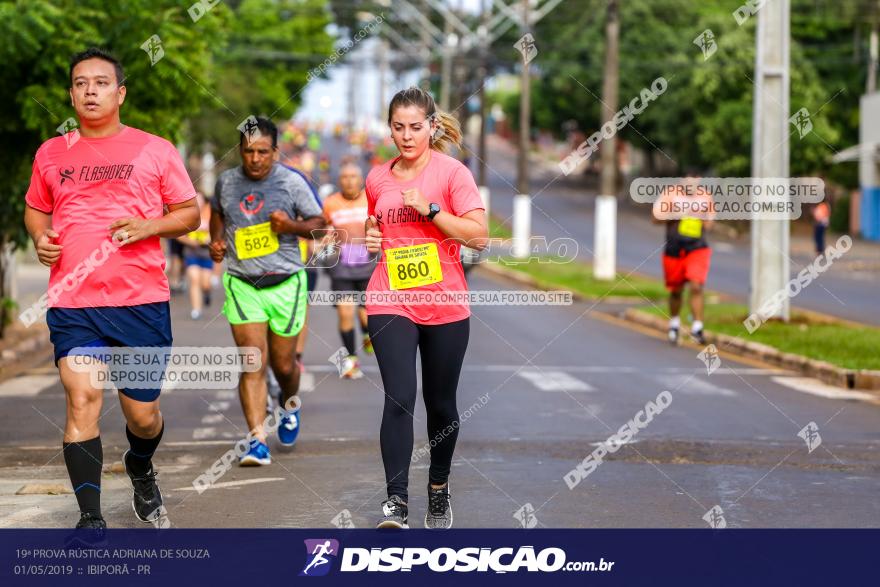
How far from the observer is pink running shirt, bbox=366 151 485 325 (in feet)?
23.0

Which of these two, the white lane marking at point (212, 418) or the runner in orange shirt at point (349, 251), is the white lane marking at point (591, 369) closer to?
the runner in orange shirt at point (349, 251)

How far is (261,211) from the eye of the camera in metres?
9.60

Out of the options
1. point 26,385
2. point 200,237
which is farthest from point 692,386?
point 200,237

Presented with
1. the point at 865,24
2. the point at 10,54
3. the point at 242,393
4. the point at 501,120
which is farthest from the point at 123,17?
the point at 501,120

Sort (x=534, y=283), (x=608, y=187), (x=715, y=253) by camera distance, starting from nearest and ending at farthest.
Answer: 1. (x=534, y=283)
2. (x=608, y=187)
3. (x=715, y=253)

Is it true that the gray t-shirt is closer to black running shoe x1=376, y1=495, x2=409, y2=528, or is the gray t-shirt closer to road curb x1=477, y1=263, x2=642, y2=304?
black running shoe x1=376, y1=495, x2=409, y2=528

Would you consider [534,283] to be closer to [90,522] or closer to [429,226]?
[429,226]

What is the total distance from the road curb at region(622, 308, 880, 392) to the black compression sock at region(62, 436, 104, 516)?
29.0 feet

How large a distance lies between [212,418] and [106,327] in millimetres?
5116

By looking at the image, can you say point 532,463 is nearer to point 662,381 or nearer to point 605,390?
point 605,390

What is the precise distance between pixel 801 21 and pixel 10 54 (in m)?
54.0

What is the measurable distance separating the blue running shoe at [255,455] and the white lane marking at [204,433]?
157 centimetres

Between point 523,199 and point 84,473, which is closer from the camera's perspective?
point 84,473

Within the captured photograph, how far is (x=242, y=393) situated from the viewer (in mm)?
9469
